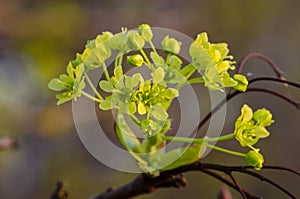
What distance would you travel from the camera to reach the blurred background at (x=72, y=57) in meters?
2.13

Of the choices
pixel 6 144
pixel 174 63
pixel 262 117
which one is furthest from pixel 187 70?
pixel 6 144

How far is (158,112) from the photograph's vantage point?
649 mm

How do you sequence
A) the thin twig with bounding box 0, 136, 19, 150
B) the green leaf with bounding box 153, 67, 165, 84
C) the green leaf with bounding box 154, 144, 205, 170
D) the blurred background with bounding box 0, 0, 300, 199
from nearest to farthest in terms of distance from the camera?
the green leaf with bounding box 153, 67, 165, 84 → the green leaf with bounding box 154, 144, 205, 170 → the thin twig with bounding box 0, 136, 19, 150 → the blurred background with bounding box 0, 0, 300, 199

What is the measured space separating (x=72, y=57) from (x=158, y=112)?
69.0 inches

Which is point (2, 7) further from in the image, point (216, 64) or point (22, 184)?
point (216, 64)

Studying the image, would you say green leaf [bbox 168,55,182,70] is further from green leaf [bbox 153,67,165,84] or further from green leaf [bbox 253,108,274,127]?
green leaf [bbox 253,108,274,127]

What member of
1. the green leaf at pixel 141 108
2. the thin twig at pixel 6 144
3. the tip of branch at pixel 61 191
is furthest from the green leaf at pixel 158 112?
the thin twig at pixel 6 144

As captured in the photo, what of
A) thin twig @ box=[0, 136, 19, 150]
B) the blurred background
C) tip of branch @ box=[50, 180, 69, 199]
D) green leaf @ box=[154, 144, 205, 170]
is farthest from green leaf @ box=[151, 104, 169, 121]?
the blurred background

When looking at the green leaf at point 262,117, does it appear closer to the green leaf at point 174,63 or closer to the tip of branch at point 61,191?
the green leaf at point 174,63

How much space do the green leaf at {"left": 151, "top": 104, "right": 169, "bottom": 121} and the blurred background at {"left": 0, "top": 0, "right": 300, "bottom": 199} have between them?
50.9 inches

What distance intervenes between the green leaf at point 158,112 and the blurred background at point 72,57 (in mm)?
1294

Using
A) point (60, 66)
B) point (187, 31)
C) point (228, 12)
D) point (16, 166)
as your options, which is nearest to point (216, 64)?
point (60, 66)

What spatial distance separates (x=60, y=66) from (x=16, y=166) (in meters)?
0.47

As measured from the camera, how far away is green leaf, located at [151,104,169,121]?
646 mm
